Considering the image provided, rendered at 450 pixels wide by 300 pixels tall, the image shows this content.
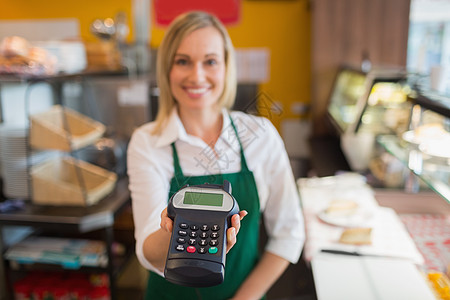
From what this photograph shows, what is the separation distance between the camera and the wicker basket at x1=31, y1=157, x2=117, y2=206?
1.77 m

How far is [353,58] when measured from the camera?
9.66 feet

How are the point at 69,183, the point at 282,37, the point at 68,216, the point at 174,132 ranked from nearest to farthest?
the point at 174,132, the point at 68,216, the point at 69,183, the point at 282,37

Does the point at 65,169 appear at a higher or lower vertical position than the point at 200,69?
lower

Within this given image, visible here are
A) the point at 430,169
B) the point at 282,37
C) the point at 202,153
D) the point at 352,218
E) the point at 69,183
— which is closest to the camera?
the point at 202,153

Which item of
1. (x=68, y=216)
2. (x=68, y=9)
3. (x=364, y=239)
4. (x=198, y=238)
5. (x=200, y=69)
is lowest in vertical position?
(x=68, y=216)

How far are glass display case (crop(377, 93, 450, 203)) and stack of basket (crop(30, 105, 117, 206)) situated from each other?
1.24m

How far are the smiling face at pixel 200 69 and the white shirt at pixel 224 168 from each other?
0.12ft

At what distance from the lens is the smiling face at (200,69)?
0.52m

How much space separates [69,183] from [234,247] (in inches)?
61.7

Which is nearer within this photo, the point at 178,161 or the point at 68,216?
the point at 178,161

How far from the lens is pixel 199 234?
363mm

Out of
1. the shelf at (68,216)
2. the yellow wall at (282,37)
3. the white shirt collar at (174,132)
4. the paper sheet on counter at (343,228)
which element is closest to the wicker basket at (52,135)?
the shelf at (68,216)

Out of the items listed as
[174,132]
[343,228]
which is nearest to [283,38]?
[343,228]

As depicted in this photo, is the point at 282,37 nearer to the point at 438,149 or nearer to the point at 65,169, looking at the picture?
the point at 65,169
